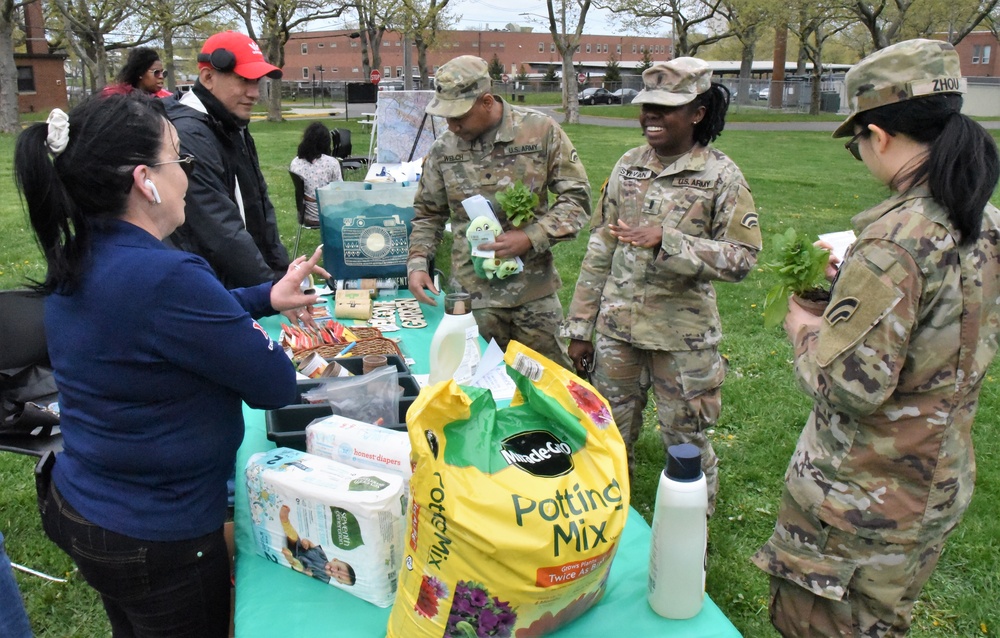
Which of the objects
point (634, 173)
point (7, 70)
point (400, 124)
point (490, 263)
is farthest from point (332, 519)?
point (7, 70)

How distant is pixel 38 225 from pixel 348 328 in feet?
6.31

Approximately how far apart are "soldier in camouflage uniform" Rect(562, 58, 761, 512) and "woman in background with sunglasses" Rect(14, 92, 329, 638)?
1.48 meters

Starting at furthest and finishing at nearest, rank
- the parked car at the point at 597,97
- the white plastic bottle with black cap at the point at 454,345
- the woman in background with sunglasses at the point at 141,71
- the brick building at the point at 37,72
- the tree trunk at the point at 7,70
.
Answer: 1. the parked car at the point at 597,97
2. the brick building at the point at 37,72
3. the tree trunk at the point at 7,70
4. the woman in background with sunglasses at the point at 141,71
5. the white plastic bottle with black cap at the point at 454,345

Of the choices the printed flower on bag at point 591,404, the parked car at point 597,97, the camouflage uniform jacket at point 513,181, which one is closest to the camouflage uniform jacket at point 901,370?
the printed flower on bag at point 591,404

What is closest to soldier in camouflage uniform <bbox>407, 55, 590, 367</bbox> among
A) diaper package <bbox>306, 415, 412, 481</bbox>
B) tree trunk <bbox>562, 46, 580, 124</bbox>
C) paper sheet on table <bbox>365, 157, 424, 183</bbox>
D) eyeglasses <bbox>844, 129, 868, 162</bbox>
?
diaper package <bbox>306, 415, 412, 481</bbox>

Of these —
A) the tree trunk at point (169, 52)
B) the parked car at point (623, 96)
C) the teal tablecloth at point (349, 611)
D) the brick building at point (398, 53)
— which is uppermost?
the brick building at point (398, 53)

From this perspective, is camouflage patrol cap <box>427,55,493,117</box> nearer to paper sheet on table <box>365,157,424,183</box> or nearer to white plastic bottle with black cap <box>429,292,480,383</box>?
white plastic bottle with black cap <box>429,292,480,383</box>

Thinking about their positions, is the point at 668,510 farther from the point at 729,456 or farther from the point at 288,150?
the point at 288,150

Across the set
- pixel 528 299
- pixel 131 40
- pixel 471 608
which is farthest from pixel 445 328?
pixel 131 40

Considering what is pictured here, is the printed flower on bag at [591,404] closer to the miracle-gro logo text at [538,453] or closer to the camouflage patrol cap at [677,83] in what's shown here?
the miracle-gro logo text at [538,453]

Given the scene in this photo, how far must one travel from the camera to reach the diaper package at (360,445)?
1711 millimetres

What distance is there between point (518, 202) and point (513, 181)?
0.26m

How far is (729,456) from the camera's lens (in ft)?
12.9

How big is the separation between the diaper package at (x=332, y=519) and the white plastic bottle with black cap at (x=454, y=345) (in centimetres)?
71
